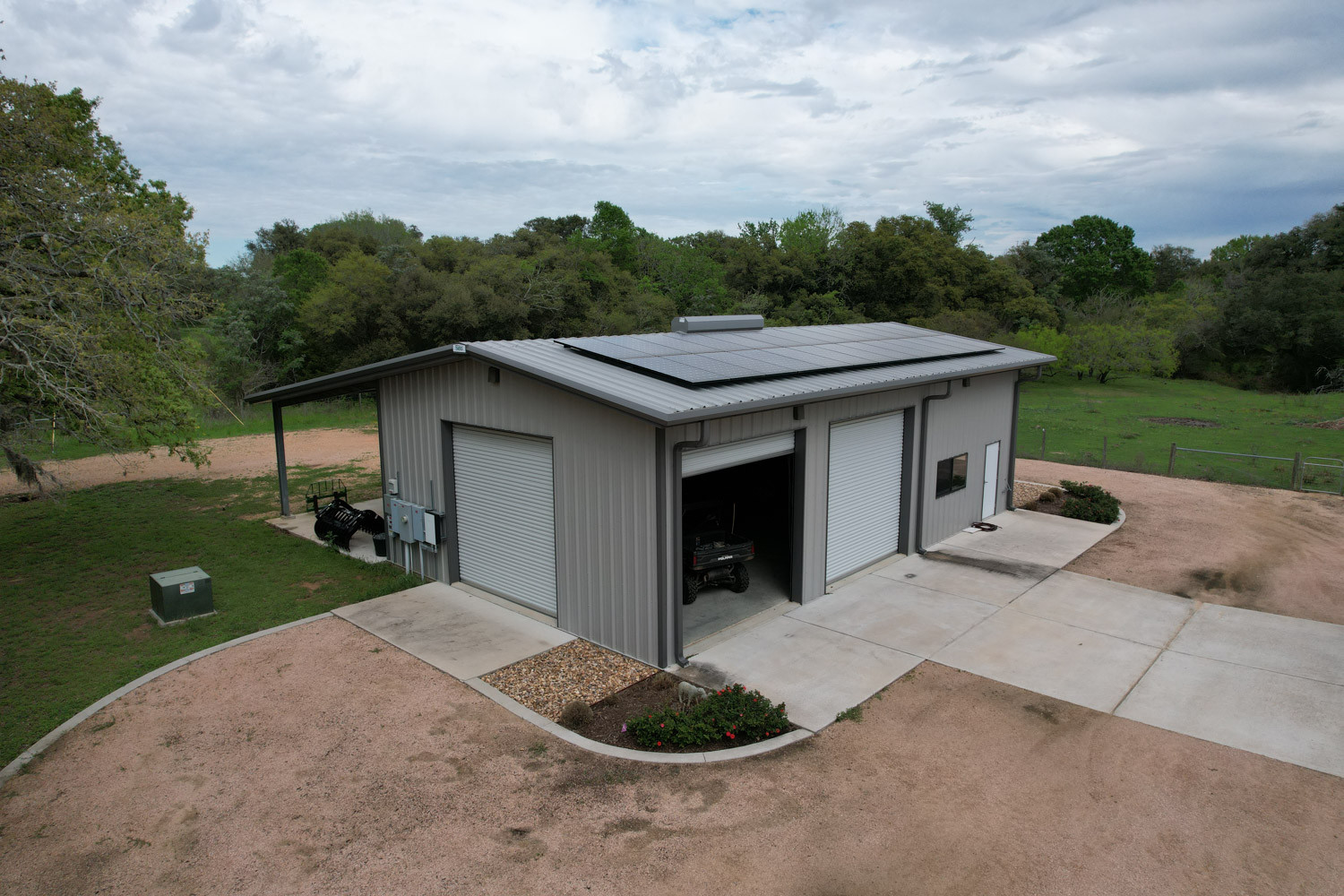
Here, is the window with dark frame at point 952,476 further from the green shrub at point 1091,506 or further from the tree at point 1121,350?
the tree at point 1121,350

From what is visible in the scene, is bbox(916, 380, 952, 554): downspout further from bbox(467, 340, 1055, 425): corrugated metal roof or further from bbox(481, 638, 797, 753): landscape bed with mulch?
bbox(481, 638, 797, 753): landscape bed with mulch

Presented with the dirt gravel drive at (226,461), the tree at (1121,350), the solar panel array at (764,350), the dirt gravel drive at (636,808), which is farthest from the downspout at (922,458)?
the tree at (1121,350)

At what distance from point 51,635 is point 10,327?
13.3 ft

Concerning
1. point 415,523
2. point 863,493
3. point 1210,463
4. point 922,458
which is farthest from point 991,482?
point 415,523

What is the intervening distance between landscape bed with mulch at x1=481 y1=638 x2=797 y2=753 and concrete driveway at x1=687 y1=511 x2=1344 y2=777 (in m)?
0.66

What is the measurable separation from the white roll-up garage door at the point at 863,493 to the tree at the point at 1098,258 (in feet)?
209

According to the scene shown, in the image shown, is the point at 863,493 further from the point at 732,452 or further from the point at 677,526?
the point at 677,526

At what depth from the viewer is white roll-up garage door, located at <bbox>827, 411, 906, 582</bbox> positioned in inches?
455

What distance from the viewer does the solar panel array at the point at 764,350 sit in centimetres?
1000

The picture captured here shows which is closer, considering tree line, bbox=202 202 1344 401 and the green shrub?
the green shrub

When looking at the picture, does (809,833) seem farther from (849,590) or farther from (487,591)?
(487,591)

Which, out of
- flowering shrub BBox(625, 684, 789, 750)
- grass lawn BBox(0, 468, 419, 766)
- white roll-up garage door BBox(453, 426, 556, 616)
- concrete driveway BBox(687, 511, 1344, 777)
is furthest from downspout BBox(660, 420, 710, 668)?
grass lawn BBox(0, 468, 419, 766)

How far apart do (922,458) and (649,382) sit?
6.20m

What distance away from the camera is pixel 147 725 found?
24.9 ft
